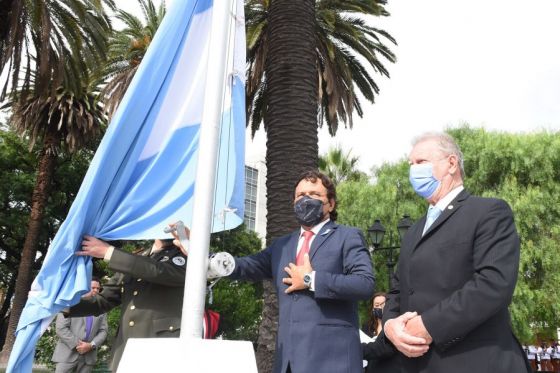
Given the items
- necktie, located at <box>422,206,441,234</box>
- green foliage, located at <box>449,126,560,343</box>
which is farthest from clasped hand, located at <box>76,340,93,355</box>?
green foliage, located at <box>449,126,560,343</box>

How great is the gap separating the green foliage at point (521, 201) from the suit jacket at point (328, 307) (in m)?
15.3

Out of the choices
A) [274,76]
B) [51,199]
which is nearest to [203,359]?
[274,76]

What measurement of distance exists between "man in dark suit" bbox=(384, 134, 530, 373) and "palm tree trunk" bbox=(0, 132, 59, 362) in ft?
61.7

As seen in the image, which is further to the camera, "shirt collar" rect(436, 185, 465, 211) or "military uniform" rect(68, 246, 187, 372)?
"military uniform" rect(68, 246, 187, 372)

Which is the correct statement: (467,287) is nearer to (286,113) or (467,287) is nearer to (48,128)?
(286,113)

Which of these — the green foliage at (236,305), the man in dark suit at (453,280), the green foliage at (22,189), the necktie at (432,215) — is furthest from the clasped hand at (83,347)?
the green foliage at (22,189)

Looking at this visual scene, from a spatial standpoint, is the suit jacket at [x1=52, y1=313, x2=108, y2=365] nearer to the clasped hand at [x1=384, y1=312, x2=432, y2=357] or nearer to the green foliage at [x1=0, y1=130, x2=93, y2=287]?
the clasped hand at [x1=384, y1=312, x2=432, y2=357]

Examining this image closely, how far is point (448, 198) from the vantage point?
8.97ft

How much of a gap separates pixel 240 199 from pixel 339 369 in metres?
1.07

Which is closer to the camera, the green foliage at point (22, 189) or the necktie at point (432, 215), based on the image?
the necktie at point (432, 215)

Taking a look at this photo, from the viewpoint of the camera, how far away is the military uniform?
3.28 m

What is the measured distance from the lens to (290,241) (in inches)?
128

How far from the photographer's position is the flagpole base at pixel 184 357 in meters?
1.84

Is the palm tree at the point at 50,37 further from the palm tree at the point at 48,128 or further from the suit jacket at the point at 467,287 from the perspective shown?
the suit jacket at the point at 467,287
